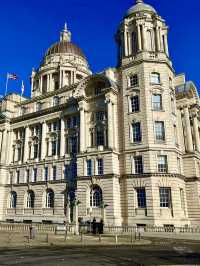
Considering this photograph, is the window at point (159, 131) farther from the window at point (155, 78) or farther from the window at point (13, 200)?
the window at point (13, 200)

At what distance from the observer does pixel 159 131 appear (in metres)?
47.0

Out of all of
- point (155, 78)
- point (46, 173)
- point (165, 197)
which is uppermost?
point (155, 78)

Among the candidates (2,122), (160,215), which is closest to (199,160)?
(160,215)

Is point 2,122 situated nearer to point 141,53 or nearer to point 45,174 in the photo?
point 45,174

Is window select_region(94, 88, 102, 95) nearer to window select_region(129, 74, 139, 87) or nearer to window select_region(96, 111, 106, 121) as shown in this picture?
window select_region(96, 111, 106, 121)

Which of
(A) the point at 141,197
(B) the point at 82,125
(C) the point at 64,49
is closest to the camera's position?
(A) the point at 141,197

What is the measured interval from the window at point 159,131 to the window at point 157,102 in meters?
2.53

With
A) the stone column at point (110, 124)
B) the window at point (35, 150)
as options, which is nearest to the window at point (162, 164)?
the stone column at point (110, 124)

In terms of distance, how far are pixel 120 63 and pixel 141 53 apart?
17.0ft

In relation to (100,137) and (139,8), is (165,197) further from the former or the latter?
(139,8)

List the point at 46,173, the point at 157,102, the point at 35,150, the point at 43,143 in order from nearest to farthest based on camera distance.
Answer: the point at 157,102 → the point at 46,173 → the point at 43,143 → the point at 35,150

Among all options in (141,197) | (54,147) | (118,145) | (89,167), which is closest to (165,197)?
(141,197)

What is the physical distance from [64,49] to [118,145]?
163 feet

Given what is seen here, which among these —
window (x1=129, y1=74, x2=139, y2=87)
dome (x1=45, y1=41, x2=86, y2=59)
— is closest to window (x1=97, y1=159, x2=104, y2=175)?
window (x1=129, y1=74, x2=139, y2=87)
